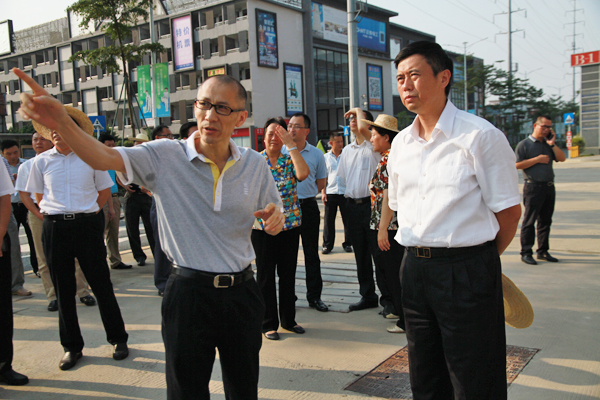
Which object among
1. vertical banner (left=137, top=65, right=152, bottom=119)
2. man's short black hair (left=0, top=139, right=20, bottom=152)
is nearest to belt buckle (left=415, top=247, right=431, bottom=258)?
man's short black hair (left=0, top=139, right=20, bottom=152)

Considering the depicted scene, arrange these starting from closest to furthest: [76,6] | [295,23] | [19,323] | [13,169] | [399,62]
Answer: [399,62] < [19,323] < [13,169] < [76,6] < [295,23]

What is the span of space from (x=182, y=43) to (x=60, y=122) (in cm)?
4712

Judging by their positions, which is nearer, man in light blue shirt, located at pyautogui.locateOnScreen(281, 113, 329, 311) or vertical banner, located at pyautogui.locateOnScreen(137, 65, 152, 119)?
man in light blue shirt, located at pyautogui.locateOnScreen(281, 113, 329, 311)

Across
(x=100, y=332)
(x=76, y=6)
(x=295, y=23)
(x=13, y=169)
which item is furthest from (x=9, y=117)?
(x=100, y=332)

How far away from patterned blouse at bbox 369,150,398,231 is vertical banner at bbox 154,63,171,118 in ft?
70.3

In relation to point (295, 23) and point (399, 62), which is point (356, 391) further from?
point (295, 23)

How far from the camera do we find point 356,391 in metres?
3.38

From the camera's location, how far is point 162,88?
24938mm

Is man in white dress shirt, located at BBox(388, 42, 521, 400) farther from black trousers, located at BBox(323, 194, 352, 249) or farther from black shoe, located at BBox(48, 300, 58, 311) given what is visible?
black trousers, located at BBox(323, 194, 352, 249)

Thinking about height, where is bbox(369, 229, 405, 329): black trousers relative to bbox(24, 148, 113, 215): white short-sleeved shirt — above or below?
below

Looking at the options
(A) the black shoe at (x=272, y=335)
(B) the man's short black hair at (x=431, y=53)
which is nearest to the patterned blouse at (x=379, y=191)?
(A) the black shoe at (x=272, y=335)

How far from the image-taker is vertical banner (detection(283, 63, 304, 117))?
1809 inches

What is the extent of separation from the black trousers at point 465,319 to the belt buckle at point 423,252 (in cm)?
2

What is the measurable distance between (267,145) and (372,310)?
6.95 feet
